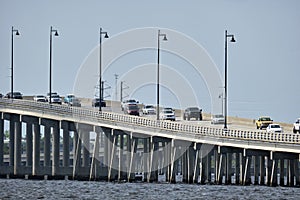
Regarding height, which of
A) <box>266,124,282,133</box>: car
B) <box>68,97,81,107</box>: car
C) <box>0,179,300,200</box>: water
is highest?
<box>68,97,81,107</box>: car

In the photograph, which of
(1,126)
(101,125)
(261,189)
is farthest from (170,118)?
(261,189)

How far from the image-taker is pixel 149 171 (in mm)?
142000

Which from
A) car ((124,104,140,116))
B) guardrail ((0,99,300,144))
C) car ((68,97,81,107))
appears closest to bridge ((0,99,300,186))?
guardrail ((0,99,300,144))

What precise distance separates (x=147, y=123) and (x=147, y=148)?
25.7m

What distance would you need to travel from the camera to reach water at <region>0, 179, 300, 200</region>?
110 metres

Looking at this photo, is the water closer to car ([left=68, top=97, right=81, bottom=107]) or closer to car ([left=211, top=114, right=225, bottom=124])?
car ([left=211, top=114, right=225, bottom=124])

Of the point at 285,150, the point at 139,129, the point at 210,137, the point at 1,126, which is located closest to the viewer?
the point at 285,150

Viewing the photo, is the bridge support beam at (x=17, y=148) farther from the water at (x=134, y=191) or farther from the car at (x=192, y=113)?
the car at (x=192, y=113)

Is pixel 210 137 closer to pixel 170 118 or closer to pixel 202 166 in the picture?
pixel 202 166

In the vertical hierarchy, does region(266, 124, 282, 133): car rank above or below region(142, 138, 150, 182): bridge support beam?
above

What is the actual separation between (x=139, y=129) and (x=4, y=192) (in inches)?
898

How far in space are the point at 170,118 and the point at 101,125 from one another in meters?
12.2

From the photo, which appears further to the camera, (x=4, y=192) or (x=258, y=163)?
(x=258, y=163)

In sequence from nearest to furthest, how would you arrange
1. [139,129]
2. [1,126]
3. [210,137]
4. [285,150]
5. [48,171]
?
[285,150]
[210,137]
[139,129]
[48,171]
[1,126]
